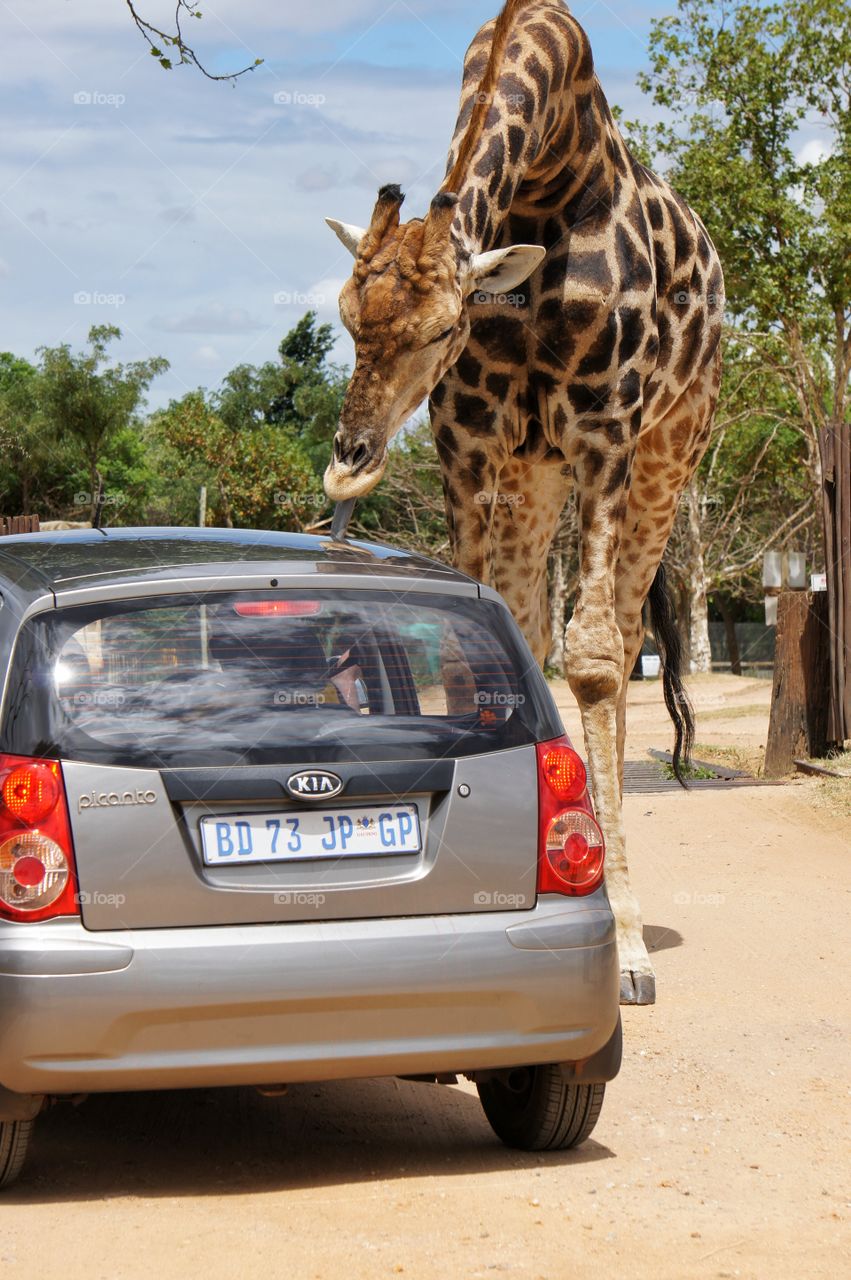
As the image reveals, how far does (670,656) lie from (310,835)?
5.71 metres

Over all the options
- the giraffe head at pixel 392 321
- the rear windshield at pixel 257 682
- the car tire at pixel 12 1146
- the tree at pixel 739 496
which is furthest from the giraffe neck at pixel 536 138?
the tree at pixel 739 496

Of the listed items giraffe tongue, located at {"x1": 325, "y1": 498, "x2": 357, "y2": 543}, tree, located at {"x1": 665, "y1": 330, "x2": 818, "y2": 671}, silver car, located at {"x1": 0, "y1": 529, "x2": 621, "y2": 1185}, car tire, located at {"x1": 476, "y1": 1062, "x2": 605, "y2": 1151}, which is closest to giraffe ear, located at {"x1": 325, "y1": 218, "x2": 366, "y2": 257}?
giraffe tongue, located at {"x1": 325, "y1": 498, "x2": 357, "y2": 543}

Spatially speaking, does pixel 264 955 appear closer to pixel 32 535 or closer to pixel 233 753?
pixel 233 753

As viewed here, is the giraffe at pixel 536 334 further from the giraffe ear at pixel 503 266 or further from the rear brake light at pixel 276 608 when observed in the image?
the rear brake light at pixel 276 608

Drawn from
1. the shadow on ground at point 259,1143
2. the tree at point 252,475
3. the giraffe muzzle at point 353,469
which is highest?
the tree at point 252,475

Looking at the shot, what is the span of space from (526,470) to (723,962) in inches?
102

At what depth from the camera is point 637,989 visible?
655 cm

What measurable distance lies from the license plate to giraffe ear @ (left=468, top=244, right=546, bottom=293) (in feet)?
10.1

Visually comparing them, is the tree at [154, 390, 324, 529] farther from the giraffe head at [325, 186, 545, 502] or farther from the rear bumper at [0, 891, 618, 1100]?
the rear bumper at [0, 891, 618, 1100]

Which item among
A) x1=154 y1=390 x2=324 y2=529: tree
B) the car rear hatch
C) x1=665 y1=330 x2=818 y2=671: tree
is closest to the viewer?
the car rear hatch

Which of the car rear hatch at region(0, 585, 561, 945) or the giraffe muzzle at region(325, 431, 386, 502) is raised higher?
the giraffe muzzle at region(325, 431, 386, 502)

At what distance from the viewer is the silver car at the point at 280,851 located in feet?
13.1

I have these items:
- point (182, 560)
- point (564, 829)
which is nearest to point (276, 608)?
point (182, 560)

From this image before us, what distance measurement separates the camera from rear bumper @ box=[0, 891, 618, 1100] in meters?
3.95
